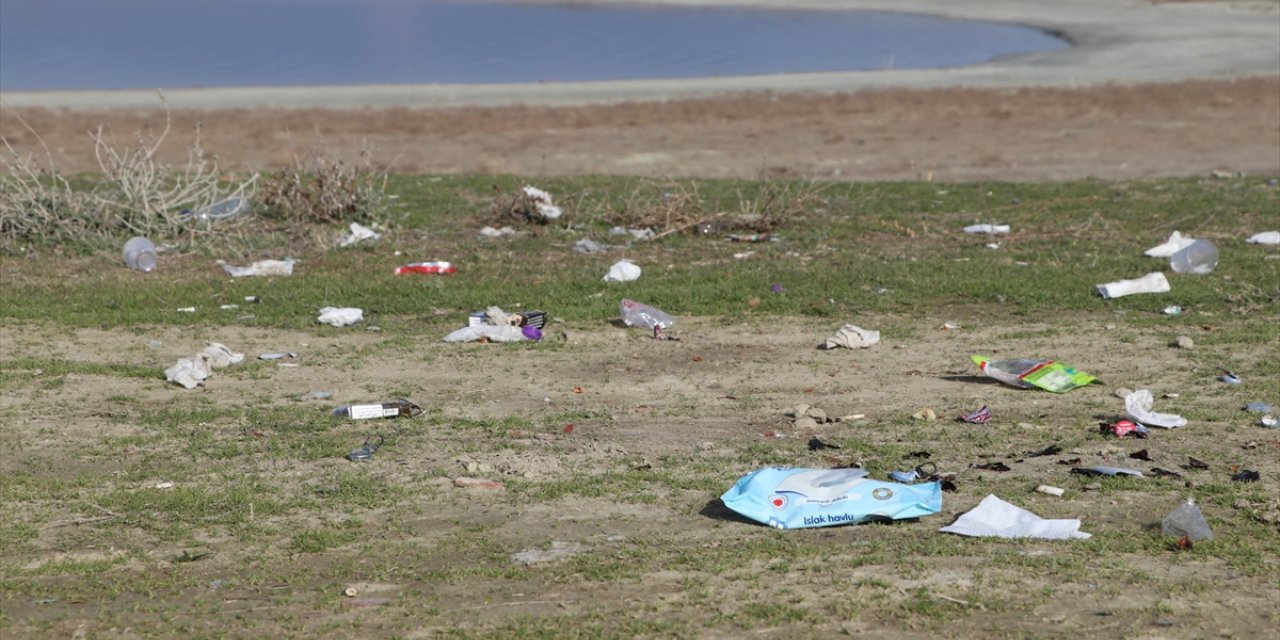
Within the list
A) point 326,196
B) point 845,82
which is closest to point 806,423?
point 326,196

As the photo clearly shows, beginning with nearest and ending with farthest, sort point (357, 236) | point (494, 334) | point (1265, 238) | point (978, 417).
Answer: point (978, 417), point (494, 334), point (1265, 238), point (357, 236)

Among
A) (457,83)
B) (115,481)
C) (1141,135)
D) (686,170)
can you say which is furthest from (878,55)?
(115,481)

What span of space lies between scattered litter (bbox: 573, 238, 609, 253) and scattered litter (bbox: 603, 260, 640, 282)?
3.42ft

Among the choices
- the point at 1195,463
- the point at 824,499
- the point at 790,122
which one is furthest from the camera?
the point at 790,122

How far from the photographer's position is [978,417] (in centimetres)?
660

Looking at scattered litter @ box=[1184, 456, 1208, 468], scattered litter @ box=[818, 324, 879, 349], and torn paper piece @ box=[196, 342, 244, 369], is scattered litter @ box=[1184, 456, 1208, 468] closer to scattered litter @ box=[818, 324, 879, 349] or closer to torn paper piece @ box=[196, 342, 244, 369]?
scattered litter @ box=[818, 324, 879, 349]

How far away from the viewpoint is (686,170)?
1728 cm

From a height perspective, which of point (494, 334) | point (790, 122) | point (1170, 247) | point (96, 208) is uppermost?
point (96, 208)

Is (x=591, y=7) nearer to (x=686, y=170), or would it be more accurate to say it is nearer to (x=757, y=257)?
(x=686, y=170)

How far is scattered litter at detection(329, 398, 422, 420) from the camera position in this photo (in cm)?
675

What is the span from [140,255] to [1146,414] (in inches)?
300

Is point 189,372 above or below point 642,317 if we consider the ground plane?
above

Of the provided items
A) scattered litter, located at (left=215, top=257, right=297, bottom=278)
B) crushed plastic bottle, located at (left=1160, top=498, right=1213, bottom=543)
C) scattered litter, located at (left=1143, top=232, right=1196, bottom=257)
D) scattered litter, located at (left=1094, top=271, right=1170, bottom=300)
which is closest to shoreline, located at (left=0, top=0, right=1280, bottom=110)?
scattered litter, located at (left=215, top=257, right=297, bottom=278)

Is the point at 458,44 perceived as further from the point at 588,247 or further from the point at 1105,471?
the point at 1105,471
